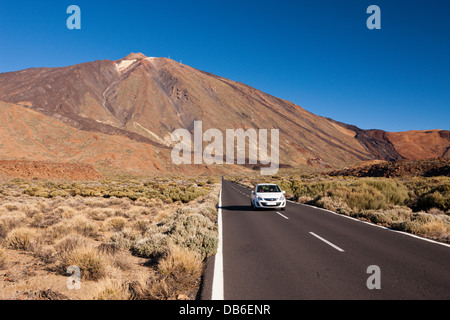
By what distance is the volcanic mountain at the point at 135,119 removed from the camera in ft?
241

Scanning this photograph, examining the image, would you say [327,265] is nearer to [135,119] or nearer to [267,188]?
[267,188]

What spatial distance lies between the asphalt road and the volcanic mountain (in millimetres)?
70001

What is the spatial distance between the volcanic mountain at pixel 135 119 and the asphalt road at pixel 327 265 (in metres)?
70.0

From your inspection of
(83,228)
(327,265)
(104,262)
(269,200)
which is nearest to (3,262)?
(104,262)

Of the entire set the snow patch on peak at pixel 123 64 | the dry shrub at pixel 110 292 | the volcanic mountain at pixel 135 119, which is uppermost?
the snow patch on peak at pixel 123 64

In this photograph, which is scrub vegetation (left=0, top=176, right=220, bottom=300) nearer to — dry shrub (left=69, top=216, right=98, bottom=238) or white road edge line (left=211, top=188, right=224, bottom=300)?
dry shrub (left=69, top=216, right=98, bottom=238)

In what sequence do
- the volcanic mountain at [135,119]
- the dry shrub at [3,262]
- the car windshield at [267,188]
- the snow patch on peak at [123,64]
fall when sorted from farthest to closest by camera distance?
the snow patch on peak at [123,64] < the volcanic mountain at [135,119] < the car windshield at [267,188] < the dry shrub at [3,262]

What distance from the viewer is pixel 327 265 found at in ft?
19.1

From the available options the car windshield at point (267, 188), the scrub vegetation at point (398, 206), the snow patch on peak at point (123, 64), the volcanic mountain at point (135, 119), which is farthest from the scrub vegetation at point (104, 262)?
the snow patch on peak at point (123, 64)

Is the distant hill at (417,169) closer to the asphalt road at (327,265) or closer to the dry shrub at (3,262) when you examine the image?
the asphalt road at (327,265)

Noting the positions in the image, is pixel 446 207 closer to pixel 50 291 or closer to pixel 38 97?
pixel 50 291

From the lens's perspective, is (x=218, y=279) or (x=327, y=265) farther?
(x=327, y=265)

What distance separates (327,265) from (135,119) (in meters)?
121
